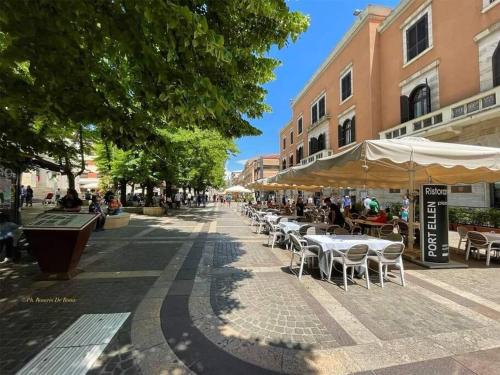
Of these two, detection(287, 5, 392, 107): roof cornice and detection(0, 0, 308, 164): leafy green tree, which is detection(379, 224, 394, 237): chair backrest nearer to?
detection(0, 0, 308, 164): leafy green tree

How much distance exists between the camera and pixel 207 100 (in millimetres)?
2904

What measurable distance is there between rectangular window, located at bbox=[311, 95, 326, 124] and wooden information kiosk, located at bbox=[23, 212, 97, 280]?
27.1m

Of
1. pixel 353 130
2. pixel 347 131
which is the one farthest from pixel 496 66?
pixel 347 131

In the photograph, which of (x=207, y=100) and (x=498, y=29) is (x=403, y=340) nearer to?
(x=207, y=100)

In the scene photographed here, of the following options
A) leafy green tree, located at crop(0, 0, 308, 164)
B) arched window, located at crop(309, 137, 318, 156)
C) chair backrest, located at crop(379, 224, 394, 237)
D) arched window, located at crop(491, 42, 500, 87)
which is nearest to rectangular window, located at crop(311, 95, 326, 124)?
arched window, located at crop(309, 137, 318, 156)

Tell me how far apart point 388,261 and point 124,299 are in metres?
4.82

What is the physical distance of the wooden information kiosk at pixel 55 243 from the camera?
5215 mm

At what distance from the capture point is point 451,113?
42.6 feet

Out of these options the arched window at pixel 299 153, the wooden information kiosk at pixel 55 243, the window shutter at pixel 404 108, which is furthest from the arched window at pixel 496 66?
the arched window at pixel 299 153

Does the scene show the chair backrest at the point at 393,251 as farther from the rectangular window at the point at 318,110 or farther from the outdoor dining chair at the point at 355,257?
the rectangular window at the point at 318,110

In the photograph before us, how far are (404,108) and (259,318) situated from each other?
1736 centimetres

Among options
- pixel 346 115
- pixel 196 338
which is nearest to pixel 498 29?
pixel 346 115

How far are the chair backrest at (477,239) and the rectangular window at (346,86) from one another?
18463 millimetres

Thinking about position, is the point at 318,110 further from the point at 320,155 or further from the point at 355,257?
the point at 355,257
